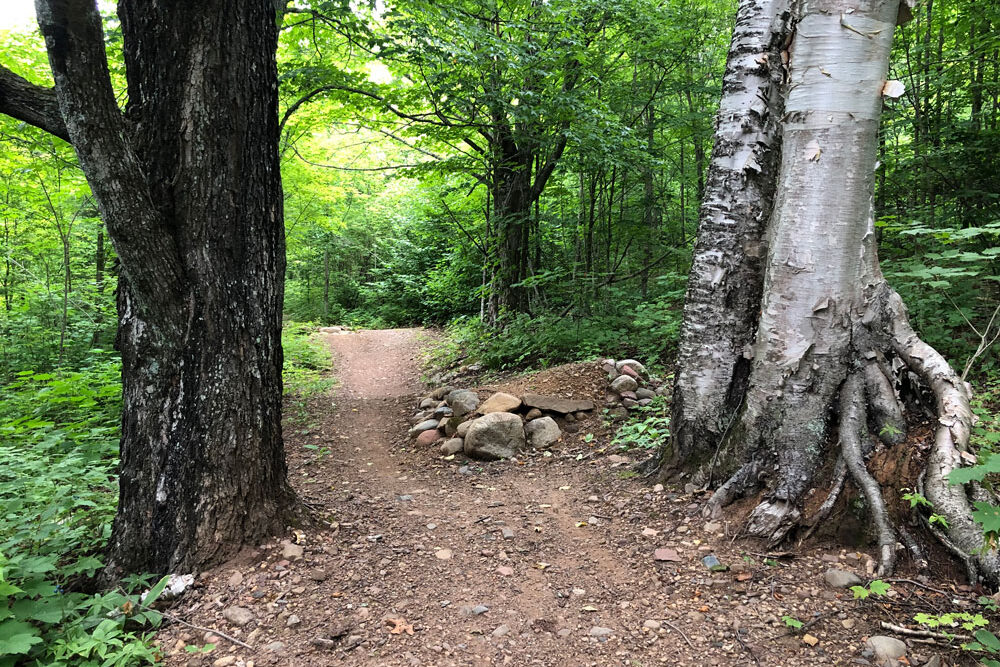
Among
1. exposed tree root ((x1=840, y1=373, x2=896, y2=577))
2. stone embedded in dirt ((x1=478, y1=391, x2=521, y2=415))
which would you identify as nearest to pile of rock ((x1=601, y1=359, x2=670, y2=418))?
stone embedded in dirt ((x1=478, y1=391, x2=521, y2=415))

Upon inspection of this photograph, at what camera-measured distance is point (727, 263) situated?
3506 millimetres

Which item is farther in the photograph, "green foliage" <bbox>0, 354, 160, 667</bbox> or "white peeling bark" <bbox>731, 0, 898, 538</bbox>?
"white peeling bark" <bbox>731, 0, 898, 538</bbox>

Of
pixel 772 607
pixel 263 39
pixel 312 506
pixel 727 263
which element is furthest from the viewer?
pixel 312 506

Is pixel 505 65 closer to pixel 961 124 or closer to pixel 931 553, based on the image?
pixel 961 124

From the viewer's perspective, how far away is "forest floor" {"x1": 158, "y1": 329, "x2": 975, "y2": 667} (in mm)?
2283

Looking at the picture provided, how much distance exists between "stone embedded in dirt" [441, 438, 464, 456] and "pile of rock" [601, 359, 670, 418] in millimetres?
1742

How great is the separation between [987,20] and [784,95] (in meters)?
5.33

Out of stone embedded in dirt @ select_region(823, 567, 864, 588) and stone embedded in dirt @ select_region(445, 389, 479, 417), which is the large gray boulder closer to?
stone embedded in dirt @ select_region(445, 389, 479, 417)

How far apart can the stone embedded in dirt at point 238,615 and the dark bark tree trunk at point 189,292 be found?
413 millimetres

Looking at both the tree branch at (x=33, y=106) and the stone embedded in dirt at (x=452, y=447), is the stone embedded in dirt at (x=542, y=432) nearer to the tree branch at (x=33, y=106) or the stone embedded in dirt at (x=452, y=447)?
the stone embedded in dirt at (x=452, y=447)

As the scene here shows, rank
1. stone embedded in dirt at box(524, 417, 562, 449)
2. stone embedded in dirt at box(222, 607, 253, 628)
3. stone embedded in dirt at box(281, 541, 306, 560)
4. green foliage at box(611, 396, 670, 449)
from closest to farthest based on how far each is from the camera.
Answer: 1. stone embedded in dirt at box(222, 607, 253, 628)
2. stone embedded in dirt at box(281, 541, 306, 560)
3. green foliage at box(611, 396, 670, 449)
4. stone embedded in dirt at box(524, 417, 562, 449)

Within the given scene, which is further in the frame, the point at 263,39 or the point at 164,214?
the point at 263,39

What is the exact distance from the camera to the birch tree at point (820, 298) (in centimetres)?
284

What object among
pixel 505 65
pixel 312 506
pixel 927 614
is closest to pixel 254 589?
pixel 312 506
